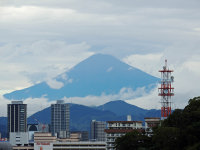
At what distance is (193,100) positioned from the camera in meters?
130

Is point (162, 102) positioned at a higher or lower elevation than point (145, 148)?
higher

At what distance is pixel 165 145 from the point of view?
386 ft

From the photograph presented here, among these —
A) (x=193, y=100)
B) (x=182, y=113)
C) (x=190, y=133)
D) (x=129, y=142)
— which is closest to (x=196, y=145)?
(x=190, y=133)

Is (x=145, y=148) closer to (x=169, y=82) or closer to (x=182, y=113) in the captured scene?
(x=182, y=113)

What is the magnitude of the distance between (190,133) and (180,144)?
3.14 m

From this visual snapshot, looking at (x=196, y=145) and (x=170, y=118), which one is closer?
(x=196, y=145)

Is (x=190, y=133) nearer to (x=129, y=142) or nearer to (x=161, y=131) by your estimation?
(x=161, y=131)

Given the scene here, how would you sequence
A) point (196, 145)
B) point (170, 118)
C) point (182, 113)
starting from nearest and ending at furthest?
1. point (196, 145)
2. point (182, 113)
3. point (170, 118)

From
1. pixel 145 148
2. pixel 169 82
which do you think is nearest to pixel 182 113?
pixel 145 148

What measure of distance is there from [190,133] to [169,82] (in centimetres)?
7452

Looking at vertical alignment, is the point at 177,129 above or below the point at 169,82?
below

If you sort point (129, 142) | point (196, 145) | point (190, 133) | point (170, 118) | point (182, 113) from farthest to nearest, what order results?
point (129, 142), point (170, 118), point (182, 113), point (190, 133), point (196, 145)

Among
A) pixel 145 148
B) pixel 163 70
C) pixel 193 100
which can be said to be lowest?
pixel 145 148

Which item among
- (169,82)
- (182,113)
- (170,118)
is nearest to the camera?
(182,113)
